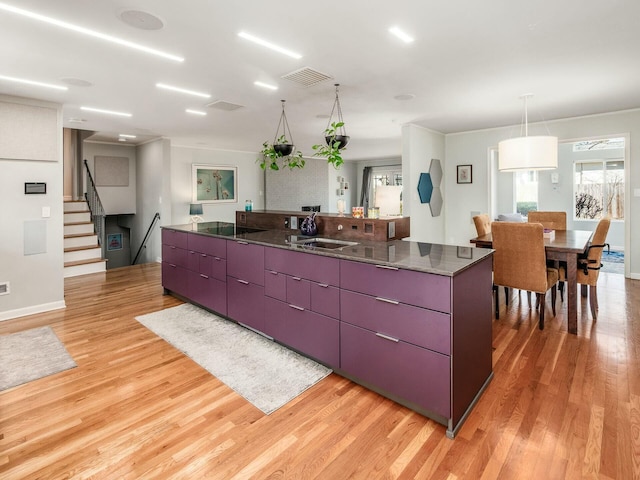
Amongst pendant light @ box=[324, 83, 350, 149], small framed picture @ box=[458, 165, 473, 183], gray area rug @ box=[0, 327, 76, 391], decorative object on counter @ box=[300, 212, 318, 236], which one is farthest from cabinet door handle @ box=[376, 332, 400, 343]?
small framed picture @ box=[458, 165, 473, 183]

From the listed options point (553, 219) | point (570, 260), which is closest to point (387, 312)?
point (570, 260)

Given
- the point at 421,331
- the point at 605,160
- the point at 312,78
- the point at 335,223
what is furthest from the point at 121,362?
the point at 605,160

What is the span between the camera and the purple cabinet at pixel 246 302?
3214mm

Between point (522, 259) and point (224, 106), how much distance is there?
3956mm

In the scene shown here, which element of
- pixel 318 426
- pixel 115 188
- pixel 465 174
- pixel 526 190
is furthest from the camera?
pixel 526 190

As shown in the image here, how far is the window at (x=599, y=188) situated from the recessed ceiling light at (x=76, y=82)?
9.61 meters

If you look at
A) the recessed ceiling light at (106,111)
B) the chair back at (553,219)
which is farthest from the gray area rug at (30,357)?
the chair back at (553,219)

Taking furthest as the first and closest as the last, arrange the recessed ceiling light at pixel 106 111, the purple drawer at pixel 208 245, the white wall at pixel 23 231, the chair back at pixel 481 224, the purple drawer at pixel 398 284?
the recessed ceiling light at pixel 106 111 < the chair back at pixel 481 224 < the white wall at pixel 23 231 < the purple drawer at pixel 208 245 < the purple drawer at pixel 398 284

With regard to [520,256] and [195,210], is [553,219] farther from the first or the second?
[195,210]

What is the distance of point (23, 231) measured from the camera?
4215mm

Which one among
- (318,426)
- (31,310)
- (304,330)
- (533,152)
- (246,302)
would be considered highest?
(533,152)

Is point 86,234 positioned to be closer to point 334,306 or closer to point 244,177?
point 244,177

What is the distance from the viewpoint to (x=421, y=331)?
206cm

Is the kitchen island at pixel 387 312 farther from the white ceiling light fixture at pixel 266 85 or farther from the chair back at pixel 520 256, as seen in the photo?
the white ceiling light fixture at pixel 266 85
